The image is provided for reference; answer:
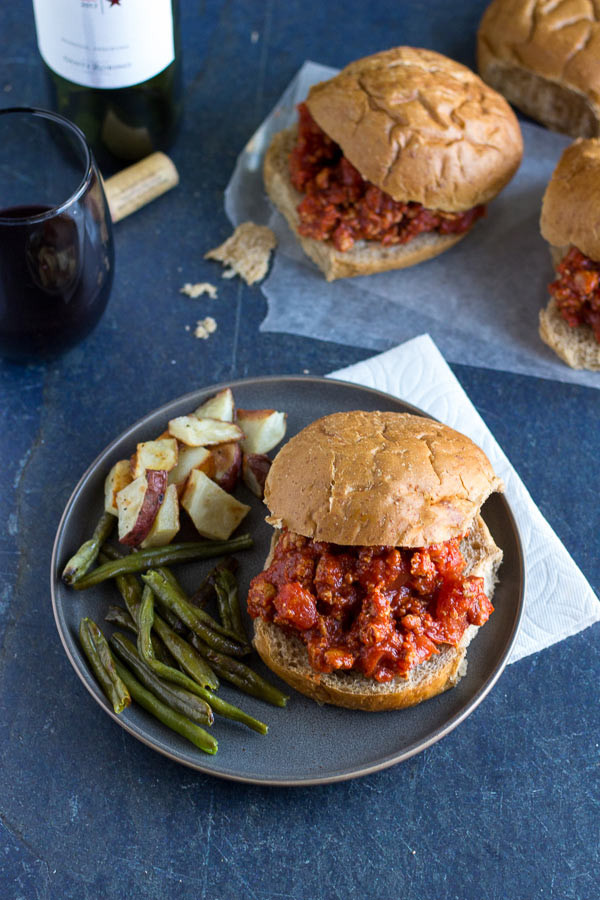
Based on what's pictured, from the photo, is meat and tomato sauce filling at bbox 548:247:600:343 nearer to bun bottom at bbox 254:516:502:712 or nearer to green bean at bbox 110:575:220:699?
bun bottom at bbox 254:516:502:712

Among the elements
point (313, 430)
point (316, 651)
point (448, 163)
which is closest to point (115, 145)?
point (448, 163)

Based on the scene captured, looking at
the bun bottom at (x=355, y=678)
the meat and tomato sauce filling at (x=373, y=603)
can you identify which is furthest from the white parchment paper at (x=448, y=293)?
the bun bottom at (x=355, y=678)

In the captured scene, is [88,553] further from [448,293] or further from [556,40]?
[556,40]

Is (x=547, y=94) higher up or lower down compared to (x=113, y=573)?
higher up

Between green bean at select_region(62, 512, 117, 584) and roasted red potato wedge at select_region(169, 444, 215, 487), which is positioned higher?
roasted red potato wedge at select_region(169, 444, 215, 487)

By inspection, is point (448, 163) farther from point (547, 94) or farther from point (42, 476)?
point (42, 476)

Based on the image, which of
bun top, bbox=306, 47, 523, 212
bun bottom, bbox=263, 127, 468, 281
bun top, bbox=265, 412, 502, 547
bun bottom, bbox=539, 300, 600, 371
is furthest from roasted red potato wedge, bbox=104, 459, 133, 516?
bun bottom, bbox=539, 300, 600, 371
